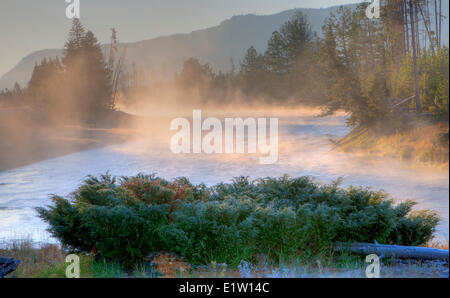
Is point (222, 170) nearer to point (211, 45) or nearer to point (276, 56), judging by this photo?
point (276, 56)

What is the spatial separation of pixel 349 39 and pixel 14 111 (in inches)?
388

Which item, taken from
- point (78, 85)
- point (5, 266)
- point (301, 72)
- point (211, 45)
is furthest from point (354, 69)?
point (5, 266)

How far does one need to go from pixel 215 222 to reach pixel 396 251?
220 centimetres

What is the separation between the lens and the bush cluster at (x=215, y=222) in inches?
186

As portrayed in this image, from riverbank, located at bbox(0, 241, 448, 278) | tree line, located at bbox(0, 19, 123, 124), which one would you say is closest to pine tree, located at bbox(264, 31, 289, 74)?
tree line, located at bbox(0, 19, 123, 124)

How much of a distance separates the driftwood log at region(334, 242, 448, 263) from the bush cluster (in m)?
0.17

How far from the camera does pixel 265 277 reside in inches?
168

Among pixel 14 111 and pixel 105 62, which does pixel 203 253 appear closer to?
pixel 105 62

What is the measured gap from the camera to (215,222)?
4.66 metres

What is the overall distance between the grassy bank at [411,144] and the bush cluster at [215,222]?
3.91ft

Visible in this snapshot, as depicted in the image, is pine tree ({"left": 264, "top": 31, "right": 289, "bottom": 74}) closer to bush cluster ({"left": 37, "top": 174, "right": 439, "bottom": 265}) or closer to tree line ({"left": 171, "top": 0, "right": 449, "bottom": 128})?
tree line ({"left": 171, "top": 0, "right": 449, "bottom": 128})

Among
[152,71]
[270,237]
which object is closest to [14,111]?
[152,71]

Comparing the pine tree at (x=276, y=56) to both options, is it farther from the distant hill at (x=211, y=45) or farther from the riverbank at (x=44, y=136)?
the riverbank at (x=44, y=136)

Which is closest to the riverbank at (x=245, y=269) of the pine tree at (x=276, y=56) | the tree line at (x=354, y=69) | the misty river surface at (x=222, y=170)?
the misty river surface at (x=222, y=170)
